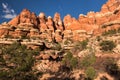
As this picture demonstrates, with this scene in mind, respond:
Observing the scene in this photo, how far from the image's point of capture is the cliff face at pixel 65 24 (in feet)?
409

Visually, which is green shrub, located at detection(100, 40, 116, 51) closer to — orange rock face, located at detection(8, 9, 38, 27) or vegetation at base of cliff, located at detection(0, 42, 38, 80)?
vegetation at base of cliff, located at detection(0, 42, 38, 80)

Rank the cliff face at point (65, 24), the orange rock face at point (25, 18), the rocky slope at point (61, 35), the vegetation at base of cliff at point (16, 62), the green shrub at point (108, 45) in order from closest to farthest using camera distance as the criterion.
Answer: the vegetation at base of cliff at point (16, 62), the rocky slope at point (61, 35), the green shrub at point (108, 45), the cliff face at point (65, 24), the orange rock face at point (25, 18)

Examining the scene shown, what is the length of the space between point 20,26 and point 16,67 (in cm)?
5448

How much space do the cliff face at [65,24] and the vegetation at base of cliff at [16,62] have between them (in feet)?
96.6

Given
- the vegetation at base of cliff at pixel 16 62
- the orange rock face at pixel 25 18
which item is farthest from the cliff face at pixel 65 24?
the vegetation at base of cliff at pixel 16 62

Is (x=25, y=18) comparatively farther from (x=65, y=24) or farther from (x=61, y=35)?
(x=65, y=24)

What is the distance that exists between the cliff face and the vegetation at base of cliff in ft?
96.6

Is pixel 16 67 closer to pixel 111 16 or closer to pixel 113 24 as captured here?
pixel 113 24

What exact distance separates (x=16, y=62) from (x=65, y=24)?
85.5m

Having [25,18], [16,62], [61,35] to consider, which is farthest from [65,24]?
[16,62]

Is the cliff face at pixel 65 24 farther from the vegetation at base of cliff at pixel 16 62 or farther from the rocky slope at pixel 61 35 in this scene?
the vegetation at base of cliff at pixel 16 62

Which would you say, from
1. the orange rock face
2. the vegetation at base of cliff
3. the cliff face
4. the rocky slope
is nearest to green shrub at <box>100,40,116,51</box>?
the rocky slope

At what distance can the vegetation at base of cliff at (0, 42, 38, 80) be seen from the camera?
220 ft

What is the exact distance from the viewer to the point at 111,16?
137m
